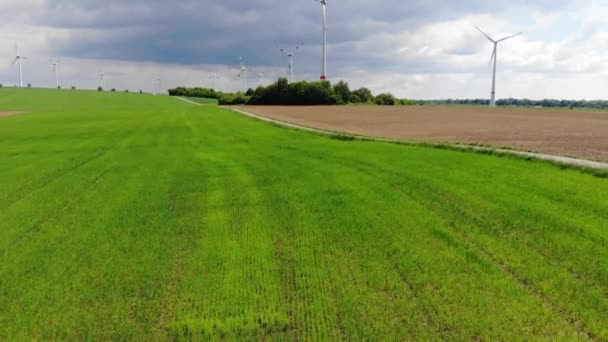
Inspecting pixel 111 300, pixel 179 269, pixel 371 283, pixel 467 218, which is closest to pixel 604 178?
pixel 467 218

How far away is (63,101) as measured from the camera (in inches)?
4641

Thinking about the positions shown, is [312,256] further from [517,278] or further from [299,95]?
[299,95]

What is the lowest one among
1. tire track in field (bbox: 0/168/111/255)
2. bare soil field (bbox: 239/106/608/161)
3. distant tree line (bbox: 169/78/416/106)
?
tire track in field (bbox: 0/168/111/255)

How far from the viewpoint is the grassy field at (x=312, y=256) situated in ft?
16.0

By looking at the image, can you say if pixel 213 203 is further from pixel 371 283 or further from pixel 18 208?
pixel 371 283

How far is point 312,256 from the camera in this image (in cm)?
668

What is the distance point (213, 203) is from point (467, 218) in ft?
17.8

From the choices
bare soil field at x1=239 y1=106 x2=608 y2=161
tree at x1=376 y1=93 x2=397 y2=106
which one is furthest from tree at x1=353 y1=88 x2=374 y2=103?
bare soil field at x1=239 y1=106 x2=608 y2=161

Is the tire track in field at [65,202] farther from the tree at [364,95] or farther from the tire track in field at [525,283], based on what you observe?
the tree at [364,95]

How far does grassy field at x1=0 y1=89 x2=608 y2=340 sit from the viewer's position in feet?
16.0

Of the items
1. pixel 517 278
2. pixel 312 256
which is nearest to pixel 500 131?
pixel 517 278

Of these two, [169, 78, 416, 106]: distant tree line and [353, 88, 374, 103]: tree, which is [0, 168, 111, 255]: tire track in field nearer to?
[169, 78, 416, 106]: distant tree line

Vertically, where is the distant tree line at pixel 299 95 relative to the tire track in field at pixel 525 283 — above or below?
above

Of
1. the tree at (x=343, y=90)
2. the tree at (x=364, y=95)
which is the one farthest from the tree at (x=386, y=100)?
the tree at (x=343, y=90)
